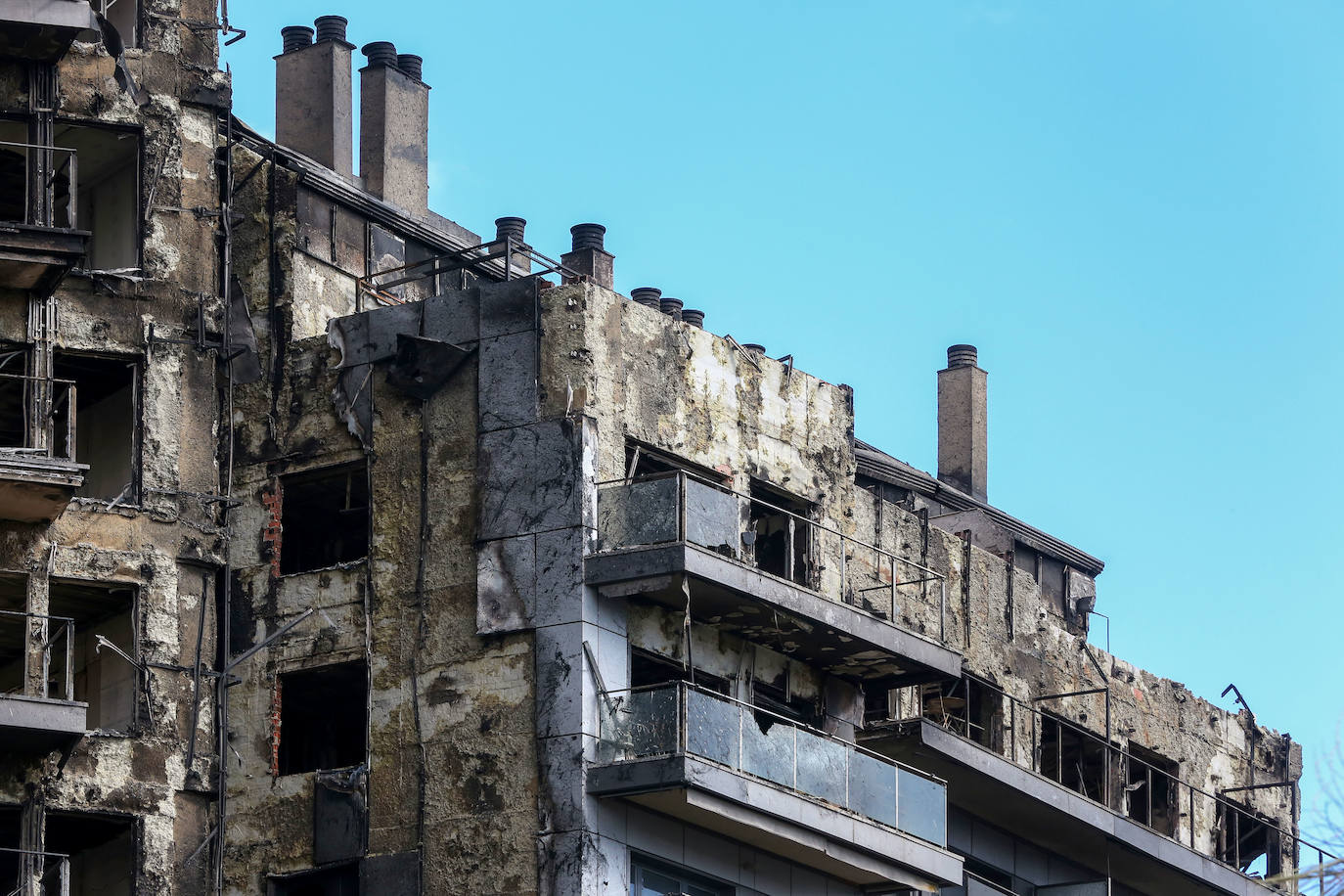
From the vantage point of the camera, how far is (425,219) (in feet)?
150

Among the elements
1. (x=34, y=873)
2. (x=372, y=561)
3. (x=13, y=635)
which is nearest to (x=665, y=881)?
(x=372, y=561)

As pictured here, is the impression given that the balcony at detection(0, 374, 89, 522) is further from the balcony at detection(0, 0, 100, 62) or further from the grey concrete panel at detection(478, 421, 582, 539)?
the grey concrete panel at detection(478, 421, 582, 539)

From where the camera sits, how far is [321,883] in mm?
36094

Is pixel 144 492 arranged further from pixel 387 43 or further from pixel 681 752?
pixel 387 43

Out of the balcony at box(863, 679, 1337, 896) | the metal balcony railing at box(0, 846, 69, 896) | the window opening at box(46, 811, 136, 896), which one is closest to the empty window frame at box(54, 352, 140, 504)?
the window opening at box(46, 811, 136, 896)

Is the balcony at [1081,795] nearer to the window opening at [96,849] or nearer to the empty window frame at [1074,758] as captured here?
the empty window frame at [1074,758]

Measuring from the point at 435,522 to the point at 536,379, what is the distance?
2.40m

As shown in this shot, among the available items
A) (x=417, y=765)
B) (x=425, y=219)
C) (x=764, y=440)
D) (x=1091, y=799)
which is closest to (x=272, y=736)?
(x=417, y=765)

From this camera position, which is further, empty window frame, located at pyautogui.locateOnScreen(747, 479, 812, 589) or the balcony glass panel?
empty window frame, located at pyautogui.locateOnScreen(747, 479, 812, 589)

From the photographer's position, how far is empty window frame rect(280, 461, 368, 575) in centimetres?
3791

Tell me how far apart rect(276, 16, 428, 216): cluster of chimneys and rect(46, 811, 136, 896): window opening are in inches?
534

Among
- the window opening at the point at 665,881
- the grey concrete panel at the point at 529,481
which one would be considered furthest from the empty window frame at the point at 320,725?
the window opening at the point at 665,881

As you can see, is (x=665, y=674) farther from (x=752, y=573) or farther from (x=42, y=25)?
(x=42, y=25)

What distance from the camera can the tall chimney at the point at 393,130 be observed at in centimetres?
4522
